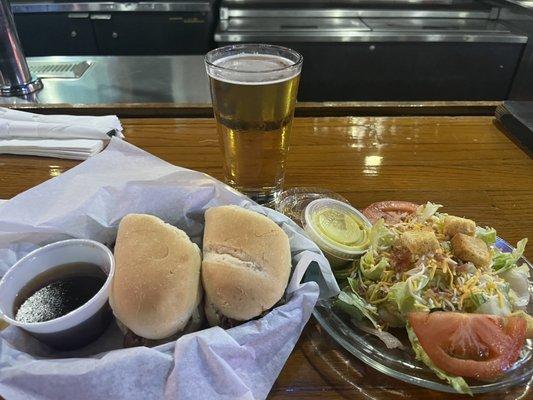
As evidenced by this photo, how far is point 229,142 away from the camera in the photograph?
1.00m

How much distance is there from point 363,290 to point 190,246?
1.11 feet

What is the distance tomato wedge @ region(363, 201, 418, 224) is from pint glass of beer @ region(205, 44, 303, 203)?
239 mm

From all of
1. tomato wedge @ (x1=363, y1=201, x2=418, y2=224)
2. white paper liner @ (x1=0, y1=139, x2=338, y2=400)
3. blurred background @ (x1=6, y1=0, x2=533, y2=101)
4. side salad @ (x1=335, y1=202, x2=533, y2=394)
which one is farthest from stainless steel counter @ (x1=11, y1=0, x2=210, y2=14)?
side salad @ (x1=335, y1=202, x2=533, y2=394)

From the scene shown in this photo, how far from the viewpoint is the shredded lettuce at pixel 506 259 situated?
0.82 meters

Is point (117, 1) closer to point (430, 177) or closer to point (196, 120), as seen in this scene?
point (196, 120)

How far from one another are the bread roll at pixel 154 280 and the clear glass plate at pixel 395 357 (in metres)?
0.22

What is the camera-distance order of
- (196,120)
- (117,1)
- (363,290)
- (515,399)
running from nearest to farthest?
(515,399)
(363,290)
(196,120)
(117,1)

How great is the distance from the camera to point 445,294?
78 centimetres

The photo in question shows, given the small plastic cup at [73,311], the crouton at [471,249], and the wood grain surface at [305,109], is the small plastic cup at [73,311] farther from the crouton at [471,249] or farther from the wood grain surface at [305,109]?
the wood grain surface at [305,109]

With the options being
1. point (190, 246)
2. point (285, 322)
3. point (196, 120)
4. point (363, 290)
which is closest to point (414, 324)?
point (363, 290)

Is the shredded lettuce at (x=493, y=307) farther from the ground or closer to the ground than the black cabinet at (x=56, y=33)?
farther from the ground

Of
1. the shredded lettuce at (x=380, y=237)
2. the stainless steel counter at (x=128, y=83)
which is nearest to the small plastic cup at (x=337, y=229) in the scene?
the shredded lettuce at (x=380, y=237)

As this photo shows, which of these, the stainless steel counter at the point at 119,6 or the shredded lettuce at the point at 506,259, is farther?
the stainless steel counter at the point at 119,6

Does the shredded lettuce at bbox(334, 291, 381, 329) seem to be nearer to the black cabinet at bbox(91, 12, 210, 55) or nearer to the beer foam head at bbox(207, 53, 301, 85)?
the beer foam head at bbox(207, 53, 301, 85)
